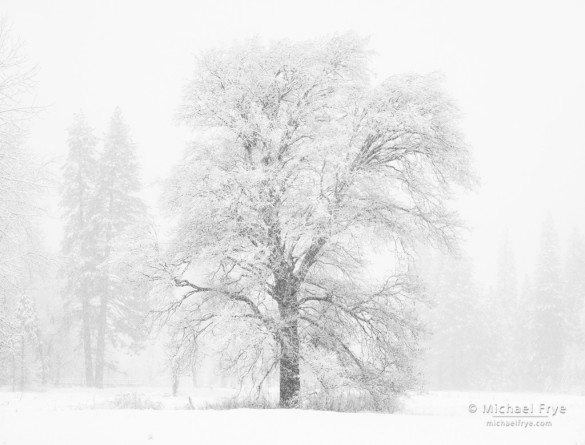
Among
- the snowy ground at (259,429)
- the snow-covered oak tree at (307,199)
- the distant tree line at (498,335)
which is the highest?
the snow-covered oak tree at (307,199)

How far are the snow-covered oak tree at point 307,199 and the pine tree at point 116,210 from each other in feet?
62.7

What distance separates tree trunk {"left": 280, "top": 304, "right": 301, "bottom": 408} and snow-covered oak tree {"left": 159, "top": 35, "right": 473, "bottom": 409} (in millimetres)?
30

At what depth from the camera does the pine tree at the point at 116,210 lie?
101ft

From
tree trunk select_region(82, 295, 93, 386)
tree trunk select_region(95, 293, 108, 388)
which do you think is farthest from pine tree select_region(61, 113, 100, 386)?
tree trunk select_region(95, 293, 108, 388)

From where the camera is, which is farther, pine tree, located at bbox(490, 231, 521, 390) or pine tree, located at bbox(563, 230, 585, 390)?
pine tree, located at bbox(490, 231, 521, 390)

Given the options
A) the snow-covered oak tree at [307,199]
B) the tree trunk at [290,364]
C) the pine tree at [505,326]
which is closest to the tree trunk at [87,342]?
the snow-covered oak tree at [307,199]

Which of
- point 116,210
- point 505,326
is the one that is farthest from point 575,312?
point 116,210

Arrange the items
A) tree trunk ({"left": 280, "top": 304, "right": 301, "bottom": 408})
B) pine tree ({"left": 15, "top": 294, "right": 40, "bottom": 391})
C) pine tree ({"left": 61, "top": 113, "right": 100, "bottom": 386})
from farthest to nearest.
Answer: pine tree ({"left": 15, "top": 294, "right": 40, "bottom": 391}) → pine tree ({"left": 61, "top": 113, "right": 100, "bottom": 386}) → tree trunk ({"left": 280, "top": 304, "right": 301, "bottom": 408})

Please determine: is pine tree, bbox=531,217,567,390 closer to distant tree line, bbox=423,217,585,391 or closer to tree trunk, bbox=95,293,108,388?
distant tree line, bbox=423,217,585,391

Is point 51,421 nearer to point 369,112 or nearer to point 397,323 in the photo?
point 397,323

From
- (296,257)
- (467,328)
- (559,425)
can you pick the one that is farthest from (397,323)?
(467,328)

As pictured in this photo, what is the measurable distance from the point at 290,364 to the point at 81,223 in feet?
77.7

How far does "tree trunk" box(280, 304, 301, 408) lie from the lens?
11469 mm

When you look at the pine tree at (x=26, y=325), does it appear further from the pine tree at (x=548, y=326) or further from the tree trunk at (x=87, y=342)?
the pine tree at (x=548, y=326)
